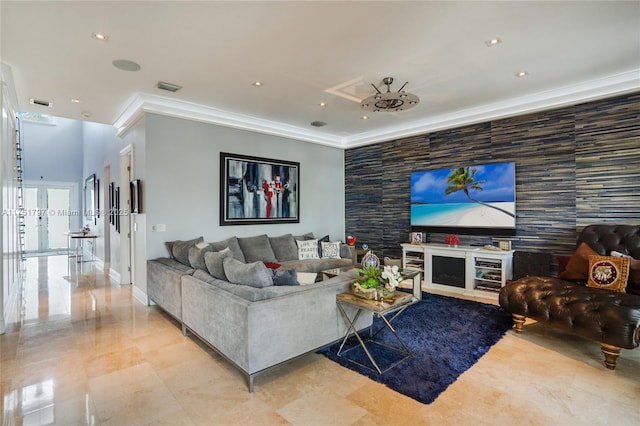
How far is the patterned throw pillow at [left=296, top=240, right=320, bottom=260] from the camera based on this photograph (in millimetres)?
5874

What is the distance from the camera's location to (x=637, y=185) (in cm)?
389

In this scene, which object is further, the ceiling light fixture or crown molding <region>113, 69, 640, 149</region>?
crown molding <region>113, 69, 640, 149</region>

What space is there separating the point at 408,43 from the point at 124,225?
5.39 m

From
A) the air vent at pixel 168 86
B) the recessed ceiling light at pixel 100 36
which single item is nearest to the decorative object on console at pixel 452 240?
the air vent at pixel 168 86

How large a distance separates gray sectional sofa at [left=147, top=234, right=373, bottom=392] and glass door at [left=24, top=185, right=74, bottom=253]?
8.91 metres

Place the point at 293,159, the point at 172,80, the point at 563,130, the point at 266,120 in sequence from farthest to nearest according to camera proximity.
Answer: the point at 293,159 < the point at 266,120 < the point at 563,130 < the point at 172,80

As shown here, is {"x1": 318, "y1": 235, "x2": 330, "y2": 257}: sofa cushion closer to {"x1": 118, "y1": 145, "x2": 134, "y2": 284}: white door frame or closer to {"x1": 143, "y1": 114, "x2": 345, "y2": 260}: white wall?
{"x1": 143, "y1": 114, "x2": 345, "y2": 260}: white wall

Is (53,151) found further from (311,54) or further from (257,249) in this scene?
(311,54)

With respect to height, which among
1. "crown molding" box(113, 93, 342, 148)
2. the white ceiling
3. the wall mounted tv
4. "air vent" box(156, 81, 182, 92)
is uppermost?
the white ceiling

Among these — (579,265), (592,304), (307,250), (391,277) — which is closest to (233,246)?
(307,250)

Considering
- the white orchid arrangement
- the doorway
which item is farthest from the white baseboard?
the doorway

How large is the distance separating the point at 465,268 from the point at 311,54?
390 cm

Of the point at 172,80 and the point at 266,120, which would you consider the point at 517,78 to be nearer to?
the point at 266,120

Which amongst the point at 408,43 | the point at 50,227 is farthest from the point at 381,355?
the point at 50,227
